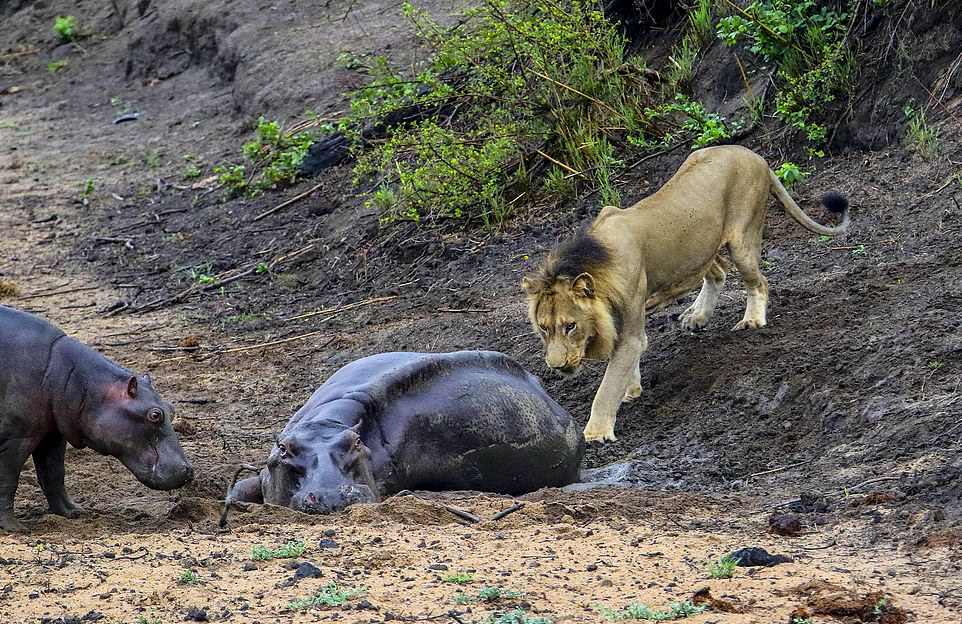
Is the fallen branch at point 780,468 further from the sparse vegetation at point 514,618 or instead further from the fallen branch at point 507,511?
the sparse vegetation at point 514,618

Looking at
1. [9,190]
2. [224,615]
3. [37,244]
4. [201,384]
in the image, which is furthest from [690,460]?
[9,190]

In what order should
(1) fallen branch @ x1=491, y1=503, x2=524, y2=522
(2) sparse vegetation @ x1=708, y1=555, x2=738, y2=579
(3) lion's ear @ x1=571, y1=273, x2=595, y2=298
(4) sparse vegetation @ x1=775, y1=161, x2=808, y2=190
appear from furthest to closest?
(4) sparse vegetation @ x1=775, y1=161, x2=808, y2=190 < (3) lion's ear @ x1=571, y1=273, x2=595, y2=298 < (1) fallen branch @ x1=491, y1=503, x2=524, y2=522 < (2) sparse vegetation @ x1=708, y1=555, x2=738, y2=579

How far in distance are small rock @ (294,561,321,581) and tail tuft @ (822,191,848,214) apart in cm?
547

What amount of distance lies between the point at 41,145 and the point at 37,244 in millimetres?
4433

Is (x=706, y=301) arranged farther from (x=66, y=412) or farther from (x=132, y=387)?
(x=66, y=412)

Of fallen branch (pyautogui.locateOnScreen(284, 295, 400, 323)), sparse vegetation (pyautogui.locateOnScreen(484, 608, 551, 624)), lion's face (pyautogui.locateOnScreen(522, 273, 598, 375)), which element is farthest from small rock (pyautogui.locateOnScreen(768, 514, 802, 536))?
fallen branch (pyautogui.locateOnScreen(284, 295, 400, 323))

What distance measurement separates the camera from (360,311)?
1170cm

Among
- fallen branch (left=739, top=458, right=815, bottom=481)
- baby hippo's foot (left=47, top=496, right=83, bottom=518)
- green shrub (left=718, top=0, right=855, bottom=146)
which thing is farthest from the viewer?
green shrub (left=718, top=0, right=855, bottom=146)

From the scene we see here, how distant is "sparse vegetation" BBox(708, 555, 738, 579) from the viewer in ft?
16.3

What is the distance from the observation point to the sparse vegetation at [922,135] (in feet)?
34.0

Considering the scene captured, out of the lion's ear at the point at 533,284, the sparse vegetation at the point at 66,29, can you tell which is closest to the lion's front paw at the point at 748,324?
the lion's ear at the point at 533,284

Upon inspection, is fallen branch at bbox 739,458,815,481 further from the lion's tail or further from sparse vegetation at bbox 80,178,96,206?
sparse vegetation at bbox 80,178,96,206

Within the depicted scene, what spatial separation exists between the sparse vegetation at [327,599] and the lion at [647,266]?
3.53 m

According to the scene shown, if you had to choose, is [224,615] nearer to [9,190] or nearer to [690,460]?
[690,460]
